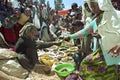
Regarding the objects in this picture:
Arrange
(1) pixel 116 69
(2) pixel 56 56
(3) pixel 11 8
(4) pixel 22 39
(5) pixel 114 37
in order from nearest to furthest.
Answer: (5) pixel 114 37 → (1) pixel 116 69 → (4) pixel 22 39 → (2) pixel 56 56 → (3) pixel 11 8

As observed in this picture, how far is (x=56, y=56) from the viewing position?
9430mm

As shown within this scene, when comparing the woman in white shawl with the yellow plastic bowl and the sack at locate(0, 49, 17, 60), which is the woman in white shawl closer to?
the yellow plastic bowl

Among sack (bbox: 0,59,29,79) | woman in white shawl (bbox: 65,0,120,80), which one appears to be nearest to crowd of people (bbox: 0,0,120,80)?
woman in white shawl (bbox: 65,0,120,80)

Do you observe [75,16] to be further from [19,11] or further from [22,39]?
[22,39]

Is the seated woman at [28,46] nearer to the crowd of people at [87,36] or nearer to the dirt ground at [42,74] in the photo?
the crowd of people at [87,36]

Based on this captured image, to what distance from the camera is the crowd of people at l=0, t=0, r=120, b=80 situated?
4.05 metres

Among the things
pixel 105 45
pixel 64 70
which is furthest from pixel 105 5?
pixel 64 70

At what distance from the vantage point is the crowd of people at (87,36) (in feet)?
13.3

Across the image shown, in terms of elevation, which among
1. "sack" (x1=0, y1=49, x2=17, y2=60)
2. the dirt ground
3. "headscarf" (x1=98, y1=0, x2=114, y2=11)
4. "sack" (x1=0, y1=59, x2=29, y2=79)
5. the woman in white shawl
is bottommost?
the dirt ground

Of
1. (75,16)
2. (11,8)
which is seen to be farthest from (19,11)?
(75,16)

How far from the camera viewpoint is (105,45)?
4.12 m

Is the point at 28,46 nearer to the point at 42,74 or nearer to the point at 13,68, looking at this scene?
the point at 13,68

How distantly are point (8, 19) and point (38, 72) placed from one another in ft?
9.00

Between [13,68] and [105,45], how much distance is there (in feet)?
10.3
